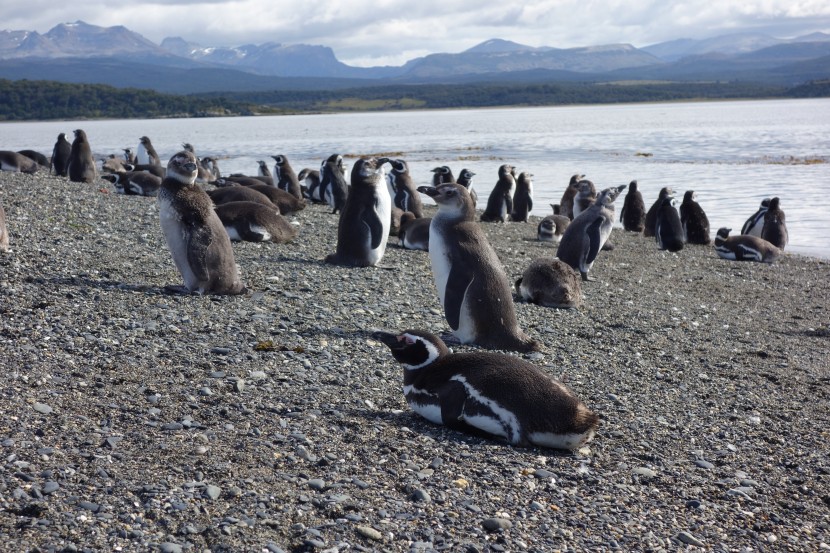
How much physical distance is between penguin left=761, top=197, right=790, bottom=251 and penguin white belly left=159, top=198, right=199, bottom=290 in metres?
11.1

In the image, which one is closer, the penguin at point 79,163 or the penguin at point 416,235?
the penguin at point 416,235

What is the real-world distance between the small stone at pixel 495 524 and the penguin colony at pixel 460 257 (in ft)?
3.39

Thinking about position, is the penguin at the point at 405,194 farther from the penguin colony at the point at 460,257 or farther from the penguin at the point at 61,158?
the penguin at the point at 61,158

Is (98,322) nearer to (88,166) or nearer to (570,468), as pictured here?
(570,468)

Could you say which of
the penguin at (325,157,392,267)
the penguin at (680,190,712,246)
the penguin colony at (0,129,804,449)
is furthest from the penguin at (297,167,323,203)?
the penguin at (325,157,392,267)

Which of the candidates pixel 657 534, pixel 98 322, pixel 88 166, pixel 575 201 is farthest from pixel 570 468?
pixel 88 166

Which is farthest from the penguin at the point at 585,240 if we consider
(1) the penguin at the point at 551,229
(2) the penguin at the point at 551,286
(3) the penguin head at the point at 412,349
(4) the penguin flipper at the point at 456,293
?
(3) the penguin head at the point at 412,349

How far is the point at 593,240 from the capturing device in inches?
451

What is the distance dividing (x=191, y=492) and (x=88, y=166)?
18454 millimetres

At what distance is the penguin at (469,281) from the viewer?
7.27m

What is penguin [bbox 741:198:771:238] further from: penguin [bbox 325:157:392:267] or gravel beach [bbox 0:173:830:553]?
penguin [bbox 325:157:392:267]

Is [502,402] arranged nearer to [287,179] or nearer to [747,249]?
[747,249]

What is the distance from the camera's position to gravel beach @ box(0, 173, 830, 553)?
370 centimetres

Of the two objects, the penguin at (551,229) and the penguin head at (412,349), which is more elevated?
the penguin head at (412,349)
